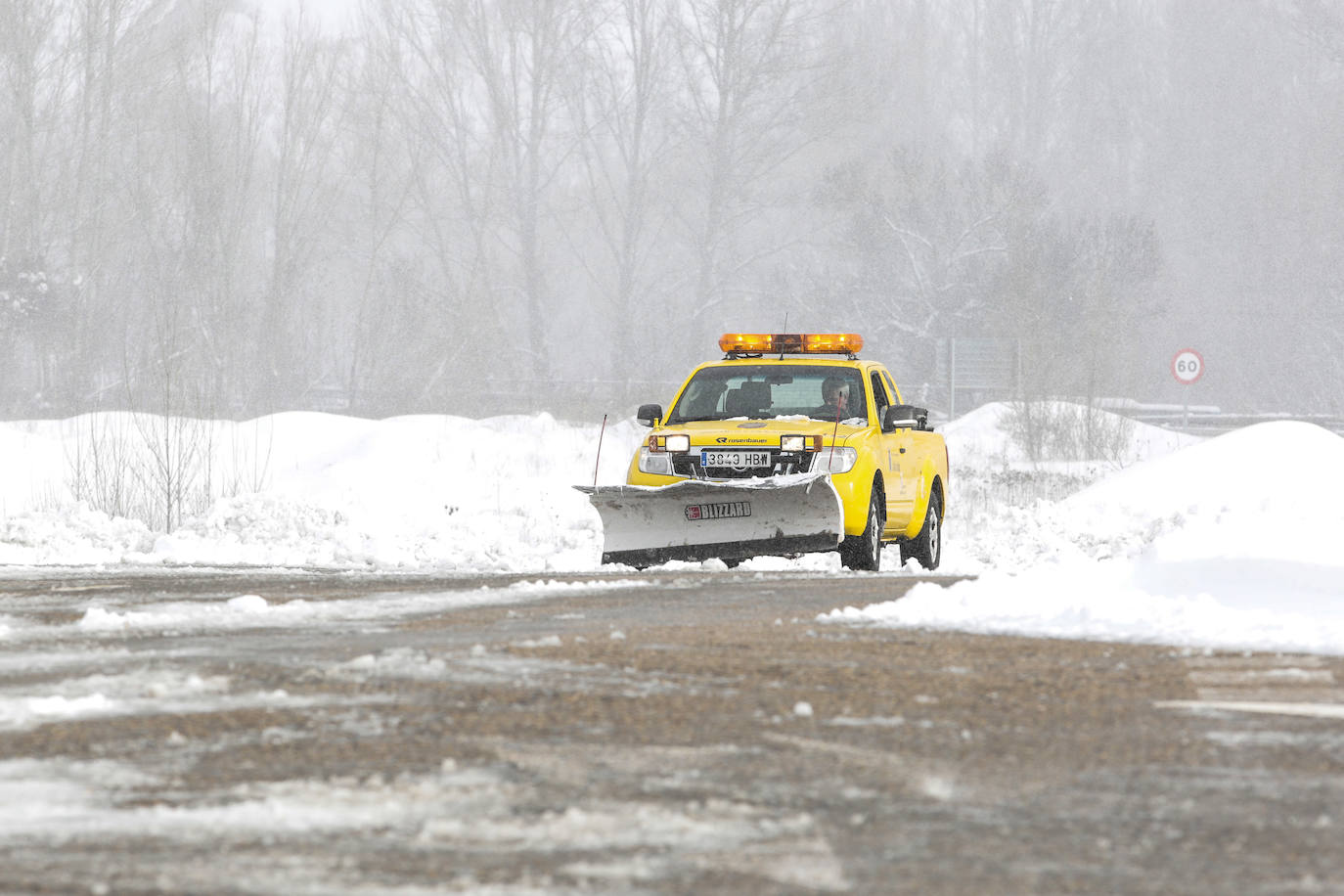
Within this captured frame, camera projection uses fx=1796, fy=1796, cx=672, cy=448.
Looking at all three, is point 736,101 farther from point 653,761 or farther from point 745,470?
point 653,761

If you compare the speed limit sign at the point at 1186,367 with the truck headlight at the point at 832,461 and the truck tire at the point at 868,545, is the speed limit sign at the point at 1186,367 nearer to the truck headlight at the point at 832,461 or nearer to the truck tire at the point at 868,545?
the truck tire at the point at 868,545

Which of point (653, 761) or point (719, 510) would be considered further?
point (719, 510)

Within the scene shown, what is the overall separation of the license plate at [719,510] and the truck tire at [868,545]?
32.4 inches

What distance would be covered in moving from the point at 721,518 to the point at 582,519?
24.1 feet

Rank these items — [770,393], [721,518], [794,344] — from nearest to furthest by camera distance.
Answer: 1. [721,518]
2. [770,393]
3. [794,344]

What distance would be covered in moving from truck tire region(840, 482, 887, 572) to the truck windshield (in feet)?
2.37

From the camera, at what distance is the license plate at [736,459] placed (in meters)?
13.2

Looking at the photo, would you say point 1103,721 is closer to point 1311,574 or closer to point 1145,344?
point 1311,574

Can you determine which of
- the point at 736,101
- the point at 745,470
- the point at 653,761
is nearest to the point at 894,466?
the point at 745,470

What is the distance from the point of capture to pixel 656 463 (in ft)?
44.2

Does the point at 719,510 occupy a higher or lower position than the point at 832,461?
lower

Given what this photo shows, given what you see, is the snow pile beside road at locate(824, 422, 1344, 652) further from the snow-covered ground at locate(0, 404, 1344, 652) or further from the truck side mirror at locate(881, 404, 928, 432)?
the truck side mirror at locate(881, 404, 928, 432)

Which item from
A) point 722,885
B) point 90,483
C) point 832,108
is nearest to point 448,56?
point 832,108

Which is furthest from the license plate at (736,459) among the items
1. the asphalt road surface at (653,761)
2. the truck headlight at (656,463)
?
the asphalt road surface at (653,761)
